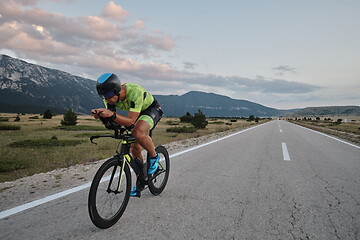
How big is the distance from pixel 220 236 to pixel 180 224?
0.51 meters

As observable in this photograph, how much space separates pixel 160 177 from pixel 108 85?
1941 millimetres

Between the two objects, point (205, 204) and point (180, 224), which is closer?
point (180, 224)

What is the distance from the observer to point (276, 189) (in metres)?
4.07

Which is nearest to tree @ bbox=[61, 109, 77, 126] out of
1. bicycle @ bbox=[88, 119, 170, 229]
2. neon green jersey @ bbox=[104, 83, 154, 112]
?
neon green jersey @ bbox=[104, 83, 154, 112]

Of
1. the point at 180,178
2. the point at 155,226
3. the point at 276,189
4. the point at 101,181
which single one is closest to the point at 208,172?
the point at 180,178

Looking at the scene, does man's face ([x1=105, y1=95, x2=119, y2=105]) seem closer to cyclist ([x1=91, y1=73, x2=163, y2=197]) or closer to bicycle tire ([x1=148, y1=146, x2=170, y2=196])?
cyclist ([x1=91, y1=73, x2=163, y2=197])

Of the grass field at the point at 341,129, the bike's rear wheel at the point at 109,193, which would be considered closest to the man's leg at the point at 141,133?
the bike's rear wheel at the point at 109,193

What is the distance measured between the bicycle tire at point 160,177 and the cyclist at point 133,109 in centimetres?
18

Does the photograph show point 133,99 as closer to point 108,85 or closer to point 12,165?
point 108,85

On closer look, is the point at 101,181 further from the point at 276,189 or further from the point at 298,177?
the point at 298,177

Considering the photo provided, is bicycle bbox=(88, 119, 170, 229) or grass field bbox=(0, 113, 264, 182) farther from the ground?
bicycle bbox=(88, 119, 170, 229)

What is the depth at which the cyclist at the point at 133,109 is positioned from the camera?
2.78 meters

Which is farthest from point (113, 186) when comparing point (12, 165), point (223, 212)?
point (12, 165)

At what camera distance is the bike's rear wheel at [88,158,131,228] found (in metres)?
2.47
